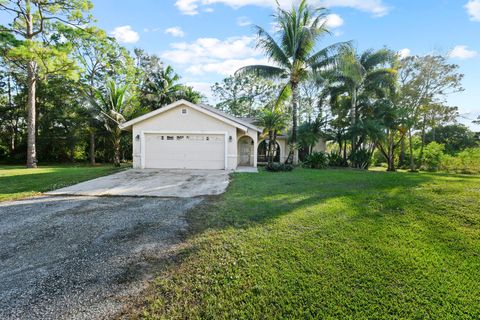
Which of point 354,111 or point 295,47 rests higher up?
point 295,47

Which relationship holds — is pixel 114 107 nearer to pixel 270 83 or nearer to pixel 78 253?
pixel 270 83

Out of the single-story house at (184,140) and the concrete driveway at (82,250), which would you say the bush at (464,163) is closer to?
the single-story house at (184,140)

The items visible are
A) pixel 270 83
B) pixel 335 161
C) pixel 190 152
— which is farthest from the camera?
pixel 270 83

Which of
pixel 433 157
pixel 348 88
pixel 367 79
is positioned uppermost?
pixel 367 79

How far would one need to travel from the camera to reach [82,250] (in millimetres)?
3309

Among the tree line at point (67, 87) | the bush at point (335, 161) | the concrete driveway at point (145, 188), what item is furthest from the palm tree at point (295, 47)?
the tree line at point (67, 87)

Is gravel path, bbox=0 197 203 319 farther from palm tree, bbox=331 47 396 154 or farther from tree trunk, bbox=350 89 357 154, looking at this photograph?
palm tree, bbox=331 47 396 154

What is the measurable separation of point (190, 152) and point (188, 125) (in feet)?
5.01

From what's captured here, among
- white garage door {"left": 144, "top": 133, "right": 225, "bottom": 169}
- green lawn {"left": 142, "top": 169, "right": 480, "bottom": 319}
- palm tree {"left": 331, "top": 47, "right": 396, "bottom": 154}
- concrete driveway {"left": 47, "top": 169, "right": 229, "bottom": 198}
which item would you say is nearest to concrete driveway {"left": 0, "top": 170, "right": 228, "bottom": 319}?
green lawn {"left": 142, "top": 169, "right": 480, "bottom": 319}

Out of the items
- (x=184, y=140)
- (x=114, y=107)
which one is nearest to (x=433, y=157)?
(x=184, y=140)

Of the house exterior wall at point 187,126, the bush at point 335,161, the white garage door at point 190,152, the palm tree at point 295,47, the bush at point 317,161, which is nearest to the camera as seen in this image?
the house exterior wall at point 187,126

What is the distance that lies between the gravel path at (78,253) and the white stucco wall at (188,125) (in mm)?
7323

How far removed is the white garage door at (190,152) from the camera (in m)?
12.7

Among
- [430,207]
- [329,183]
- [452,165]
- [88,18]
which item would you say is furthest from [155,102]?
[452,165]
